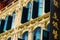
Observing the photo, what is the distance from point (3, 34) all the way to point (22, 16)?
402 cm

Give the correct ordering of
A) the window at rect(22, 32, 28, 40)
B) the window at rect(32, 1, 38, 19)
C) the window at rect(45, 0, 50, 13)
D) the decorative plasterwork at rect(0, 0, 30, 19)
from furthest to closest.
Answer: the decorative plasterwork at rect(0, 0, 30, 19) → the window at rect(22, 32, 28, 40) → the window at rect(32, 1, 38, 19) → the window at rect(45, 0, 50, 13)

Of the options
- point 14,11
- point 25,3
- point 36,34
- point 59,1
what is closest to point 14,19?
point 14,11

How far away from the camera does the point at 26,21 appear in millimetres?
21156

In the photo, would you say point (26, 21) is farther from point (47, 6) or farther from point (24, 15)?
point (47, 6)

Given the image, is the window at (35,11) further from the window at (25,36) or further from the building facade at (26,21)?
the window at (25,36)

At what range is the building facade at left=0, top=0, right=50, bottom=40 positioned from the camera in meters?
18.2

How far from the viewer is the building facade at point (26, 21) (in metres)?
18.2

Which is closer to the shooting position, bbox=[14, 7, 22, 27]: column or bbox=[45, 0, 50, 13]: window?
bbox=[45, 0, 50, 13]: window

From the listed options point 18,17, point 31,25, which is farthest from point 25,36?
point 18,17

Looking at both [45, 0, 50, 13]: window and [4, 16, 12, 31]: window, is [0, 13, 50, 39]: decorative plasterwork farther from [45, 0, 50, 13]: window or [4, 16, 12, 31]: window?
[4, 16, 12, 31]: window

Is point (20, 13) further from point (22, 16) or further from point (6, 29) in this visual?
point (6, 29)

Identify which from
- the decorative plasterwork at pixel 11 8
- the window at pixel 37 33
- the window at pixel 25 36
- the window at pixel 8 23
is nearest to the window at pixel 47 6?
the window at pixel 37 33

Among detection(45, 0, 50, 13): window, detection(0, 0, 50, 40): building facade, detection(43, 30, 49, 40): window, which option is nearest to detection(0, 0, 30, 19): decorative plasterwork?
detection(0, 0, 50, 40): building facade

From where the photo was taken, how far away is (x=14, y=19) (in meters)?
23.4
